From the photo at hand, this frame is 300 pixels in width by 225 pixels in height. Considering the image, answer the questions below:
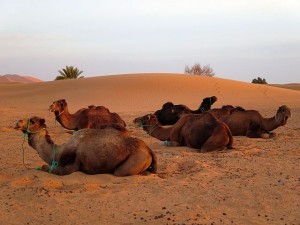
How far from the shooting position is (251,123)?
13695 millimetres

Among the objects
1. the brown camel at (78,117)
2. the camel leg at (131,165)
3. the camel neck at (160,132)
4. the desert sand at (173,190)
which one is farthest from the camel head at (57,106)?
the camel leg at (131,165)

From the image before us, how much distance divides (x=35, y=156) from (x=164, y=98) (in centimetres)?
3146

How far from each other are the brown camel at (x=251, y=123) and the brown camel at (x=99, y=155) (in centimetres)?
601

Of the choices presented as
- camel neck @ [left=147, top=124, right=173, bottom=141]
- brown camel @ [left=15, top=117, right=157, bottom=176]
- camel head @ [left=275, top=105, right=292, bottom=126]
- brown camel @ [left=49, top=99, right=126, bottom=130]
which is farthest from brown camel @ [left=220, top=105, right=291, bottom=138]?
brown camel @ [left=15, top=117, right=157, bottom=176]

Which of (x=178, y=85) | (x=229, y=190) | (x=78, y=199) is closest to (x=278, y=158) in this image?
(x=229, y=190)

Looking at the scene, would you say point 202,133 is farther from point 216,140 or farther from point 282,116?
point 282,116

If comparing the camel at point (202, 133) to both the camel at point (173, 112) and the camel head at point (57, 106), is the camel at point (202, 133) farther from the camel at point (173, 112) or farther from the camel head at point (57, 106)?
the camel at point (173, 112)

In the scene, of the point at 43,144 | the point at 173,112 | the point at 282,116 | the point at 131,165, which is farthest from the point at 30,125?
the point at 173,112

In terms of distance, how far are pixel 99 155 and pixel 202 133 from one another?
348cm

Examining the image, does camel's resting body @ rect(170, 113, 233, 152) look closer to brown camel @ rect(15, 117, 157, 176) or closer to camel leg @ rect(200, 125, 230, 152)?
camel leg @ rect(200, 125, 230, 152)

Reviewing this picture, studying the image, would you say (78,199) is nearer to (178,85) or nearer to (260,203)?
(260,203)

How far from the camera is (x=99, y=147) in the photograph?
777 centimetres

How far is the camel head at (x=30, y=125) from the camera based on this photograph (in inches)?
322

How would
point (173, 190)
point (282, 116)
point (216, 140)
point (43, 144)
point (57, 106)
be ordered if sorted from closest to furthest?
point (173, 190) → point (43, 144) → point (216, 140) → point (57, 106) → point (282, 116)
